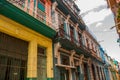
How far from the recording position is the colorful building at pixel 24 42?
538 centimetres

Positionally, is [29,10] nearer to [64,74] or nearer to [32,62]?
[32,62]

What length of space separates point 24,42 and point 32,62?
1069 millimetres

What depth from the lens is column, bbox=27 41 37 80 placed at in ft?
20.1

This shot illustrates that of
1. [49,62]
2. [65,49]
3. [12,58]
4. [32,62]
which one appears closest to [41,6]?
[65,49]

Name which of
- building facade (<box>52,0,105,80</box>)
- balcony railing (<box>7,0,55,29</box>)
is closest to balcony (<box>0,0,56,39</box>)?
balcony railing (<box>7,0,55,29</box>)

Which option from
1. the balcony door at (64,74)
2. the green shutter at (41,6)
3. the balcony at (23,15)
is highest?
the green shutter at (41,6)

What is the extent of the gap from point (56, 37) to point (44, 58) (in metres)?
1.55

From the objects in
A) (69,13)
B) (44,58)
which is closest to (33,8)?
(44,58)

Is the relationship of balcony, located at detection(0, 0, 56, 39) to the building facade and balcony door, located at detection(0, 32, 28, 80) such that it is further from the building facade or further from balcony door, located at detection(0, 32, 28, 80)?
the building facade

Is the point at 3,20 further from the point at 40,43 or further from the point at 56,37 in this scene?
the point at 56,37

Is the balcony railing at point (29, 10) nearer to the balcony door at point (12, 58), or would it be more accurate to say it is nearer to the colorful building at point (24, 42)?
the colorful building at point (24, 42)

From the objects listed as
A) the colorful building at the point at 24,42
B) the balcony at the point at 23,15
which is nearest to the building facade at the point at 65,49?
the colorful building at the point at 24,42

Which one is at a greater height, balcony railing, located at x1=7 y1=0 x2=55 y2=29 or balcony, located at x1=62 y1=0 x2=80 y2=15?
balcony, located at x1=62 y1=0 x2=80 y2=15

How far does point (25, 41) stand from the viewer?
6.65 meters
